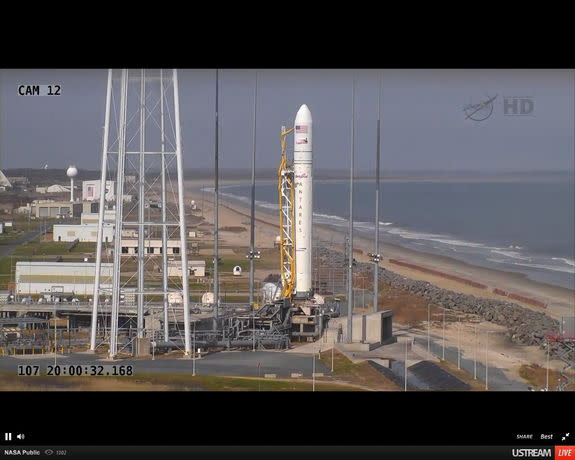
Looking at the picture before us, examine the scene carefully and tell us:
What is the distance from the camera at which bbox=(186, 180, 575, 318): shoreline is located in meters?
17.4

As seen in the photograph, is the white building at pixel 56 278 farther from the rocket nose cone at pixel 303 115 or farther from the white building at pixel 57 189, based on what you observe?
the rocket nose cone at pixel 303 115

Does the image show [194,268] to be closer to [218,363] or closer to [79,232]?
[79,232]

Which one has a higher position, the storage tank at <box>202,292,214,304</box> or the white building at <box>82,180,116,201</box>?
the white building at <box>82,180,116,201</box>

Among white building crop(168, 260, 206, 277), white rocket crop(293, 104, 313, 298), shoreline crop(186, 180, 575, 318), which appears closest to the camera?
white rocket crop(293, 104, 313, 298)

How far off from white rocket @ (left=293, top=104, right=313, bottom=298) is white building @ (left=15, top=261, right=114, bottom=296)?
2872mm

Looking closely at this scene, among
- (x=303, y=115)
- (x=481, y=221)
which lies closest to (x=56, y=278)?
(x=303, y=115)

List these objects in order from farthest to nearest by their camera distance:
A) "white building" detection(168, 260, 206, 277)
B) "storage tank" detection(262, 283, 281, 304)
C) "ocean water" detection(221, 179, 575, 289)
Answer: "ocean water" detection(221, 179, 575, 289), "white building" detection(168, 260, 206, 277), "storage tank" detection(262, 283, 281, 304)

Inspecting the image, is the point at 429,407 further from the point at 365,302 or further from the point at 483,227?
the point at 483,227

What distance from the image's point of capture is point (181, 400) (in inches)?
297

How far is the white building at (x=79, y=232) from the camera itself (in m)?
14.8

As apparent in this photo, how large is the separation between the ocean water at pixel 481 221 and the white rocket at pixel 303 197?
1.26 m

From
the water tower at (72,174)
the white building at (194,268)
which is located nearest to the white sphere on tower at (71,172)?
the water tower at (72,174)
